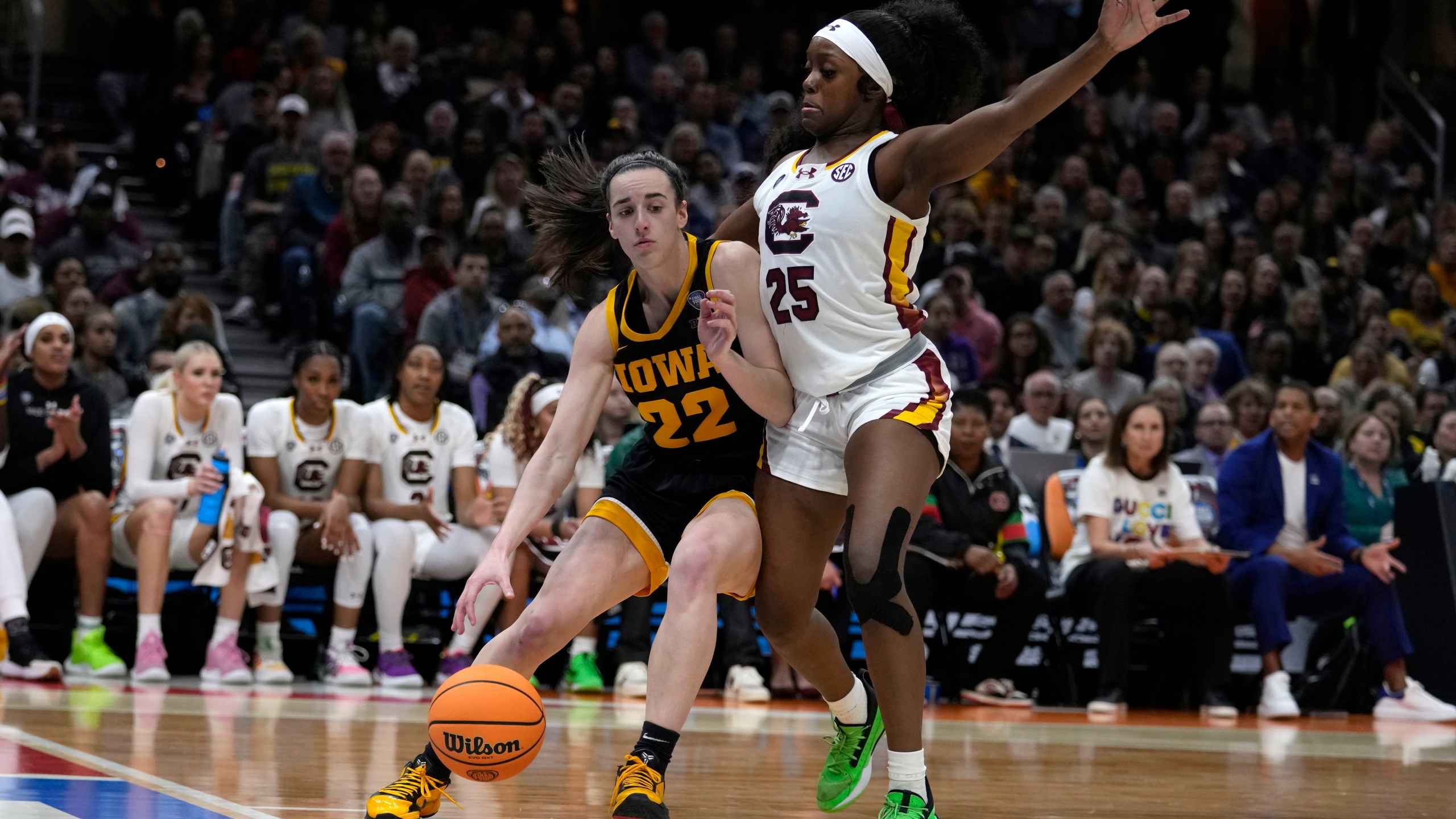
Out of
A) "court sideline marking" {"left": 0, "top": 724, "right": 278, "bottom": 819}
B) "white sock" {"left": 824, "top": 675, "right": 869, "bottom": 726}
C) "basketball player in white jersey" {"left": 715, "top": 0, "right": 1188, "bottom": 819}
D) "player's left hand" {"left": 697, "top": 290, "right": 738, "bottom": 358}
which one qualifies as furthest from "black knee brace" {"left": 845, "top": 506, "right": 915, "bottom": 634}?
"court sideline marking" {"left": 0, "top": 724, "right": 278, "bottom": 819}

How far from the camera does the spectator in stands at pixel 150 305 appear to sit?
32.8ft

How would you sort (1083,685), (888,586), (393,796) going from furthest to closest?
(1083,685), (888,586), (393,796)

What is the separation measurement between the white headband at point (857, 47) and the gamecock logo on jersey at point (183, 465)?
488cm

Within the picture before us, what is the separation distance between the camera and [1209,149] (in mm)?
15953

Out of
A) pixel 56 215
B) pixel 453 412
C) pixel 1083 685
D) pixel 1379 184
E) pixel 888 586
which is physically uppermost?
pixel 1379 184

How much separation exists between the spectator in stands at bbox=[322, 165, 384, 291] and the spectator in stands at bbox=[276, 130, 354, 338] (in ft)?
0.29

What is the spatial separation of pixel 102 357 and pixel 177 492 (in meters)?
1.68

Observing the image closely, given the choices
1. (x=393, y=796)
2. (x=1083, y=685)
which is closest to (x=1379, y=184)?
(x=1083, y=685)

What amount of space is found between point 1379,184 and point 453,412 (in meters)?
11.4

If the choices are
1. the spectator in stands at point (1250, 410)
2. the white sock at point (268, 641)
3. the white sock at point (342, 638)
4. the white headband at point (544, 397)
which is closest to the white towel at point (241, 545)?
the white sock at point (268, 641)

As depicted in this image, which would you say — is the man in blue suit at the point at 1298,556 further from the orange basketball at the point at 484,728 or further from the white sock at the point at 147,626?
the orange basketball at the point at 484,728

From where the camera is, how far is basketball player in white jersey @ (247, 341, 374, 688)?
7.99 meters

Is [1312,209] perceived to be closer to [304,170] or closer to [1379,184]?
[1379,184]

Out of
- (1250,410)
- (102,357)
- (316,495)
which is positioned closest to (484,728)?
(316,495)
